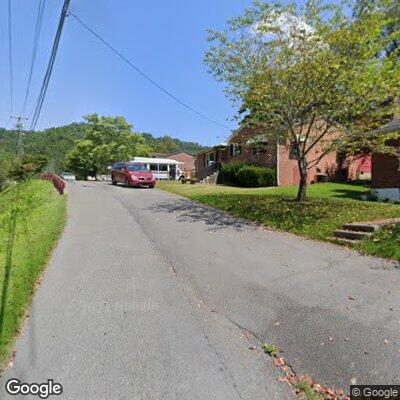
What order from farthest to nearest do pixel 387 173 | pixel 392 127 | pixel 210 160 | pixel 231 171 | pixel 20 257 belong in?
pixel 210 160, pixel 231 171, pixel 387 173, pixel 392 127, pixel 20 257

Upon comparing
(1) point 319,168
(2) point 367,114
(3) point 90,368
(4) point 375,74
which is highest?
(4) point 375,74

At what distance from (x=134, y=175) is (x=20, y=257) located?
61.6 feet

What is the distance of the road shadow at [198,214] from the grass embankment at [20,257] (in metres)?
3.95

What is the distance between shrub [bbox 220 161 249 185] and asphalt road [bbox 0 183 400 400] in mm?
21410

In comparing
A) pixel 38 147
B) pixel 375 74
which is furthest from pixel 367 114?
pixel 38 147

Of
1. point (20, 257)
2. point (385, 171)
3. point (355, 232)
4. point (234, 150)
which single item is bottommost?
point (20, 257)

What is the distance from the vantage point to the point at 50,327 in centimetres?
536

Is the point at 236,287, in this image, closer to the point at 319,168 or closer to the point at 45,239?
A: the point at 45,239

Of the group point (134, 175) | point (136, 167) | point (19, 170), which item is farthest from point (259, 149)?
point (19, 170)

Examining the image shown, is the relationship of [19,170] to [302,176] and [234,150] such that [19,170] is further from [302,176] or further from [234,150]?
[302,176]

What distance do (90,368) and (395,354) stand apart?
11.2 feet

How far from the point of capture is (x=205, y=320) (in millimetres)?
5648

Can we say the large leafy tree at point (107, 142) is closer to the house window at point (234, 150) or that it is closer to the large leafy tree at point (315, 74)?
the house window at point (234, 150)

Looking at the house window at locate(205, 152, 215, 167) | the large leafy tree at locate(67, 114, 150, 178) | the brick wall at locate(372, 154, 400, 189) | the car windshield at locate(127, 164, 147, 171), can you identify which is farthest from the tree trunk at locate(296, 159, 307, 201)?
the large leafy tree at locate(67, 114, 150, 178)
